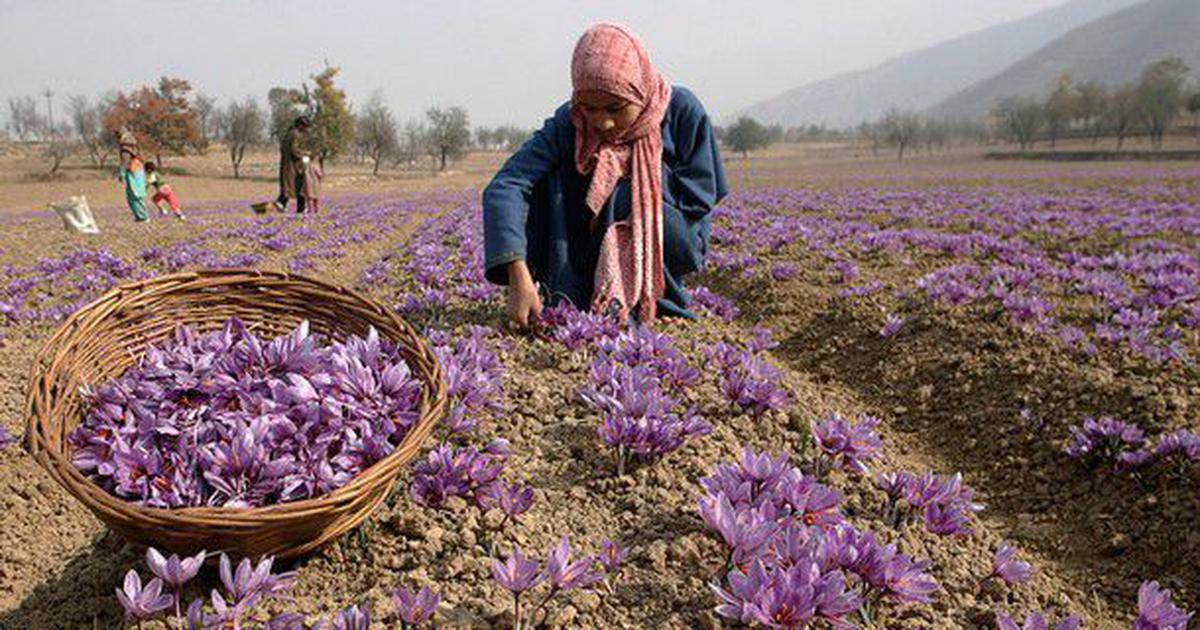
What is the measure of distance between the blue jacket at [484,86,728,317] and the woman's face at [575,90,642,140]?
0.41 m

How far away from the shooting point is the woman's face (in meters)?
4.00

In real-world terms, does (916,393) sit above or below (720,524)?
below

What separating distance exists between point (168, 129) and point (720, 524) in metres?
71.8

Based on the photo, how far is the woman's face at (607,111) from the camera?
3996 mm

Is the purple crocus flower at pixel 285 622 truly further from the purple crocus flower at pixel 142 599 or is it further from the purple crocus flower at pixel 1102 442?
the purple crocus flower at pixel 1102 442

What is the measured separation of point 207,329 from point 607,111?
2.47 m

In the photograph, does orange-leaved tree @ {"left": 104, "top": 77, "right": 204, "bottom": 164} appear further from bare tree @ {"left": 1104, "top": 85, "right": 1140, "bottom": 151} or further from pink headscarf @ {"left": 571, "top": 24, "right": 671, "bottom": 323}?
bare tree @ {"left": 1104, "top": 85, "right": 1140, "bottom": 151}

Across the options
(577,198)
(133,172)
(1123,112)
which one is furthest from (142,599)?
(1123,112)

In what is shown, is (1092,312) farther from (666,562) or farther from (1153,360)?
(666,562)

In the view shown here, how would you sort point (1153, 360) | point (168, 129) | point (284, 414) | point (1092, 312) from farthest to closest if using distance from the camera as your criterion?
point (168, 129) < point (1092, 312) < point (1153, 360) < point (284, 414)

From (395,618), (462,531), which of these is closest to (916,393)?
A: (462,531)

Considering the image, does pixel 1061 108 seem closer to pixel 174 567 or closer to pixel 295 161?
pixel 295 161

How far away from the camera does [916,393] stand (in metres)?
5.43

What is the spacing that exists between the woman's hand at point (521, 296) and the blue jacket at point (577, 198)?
17 centimetres
